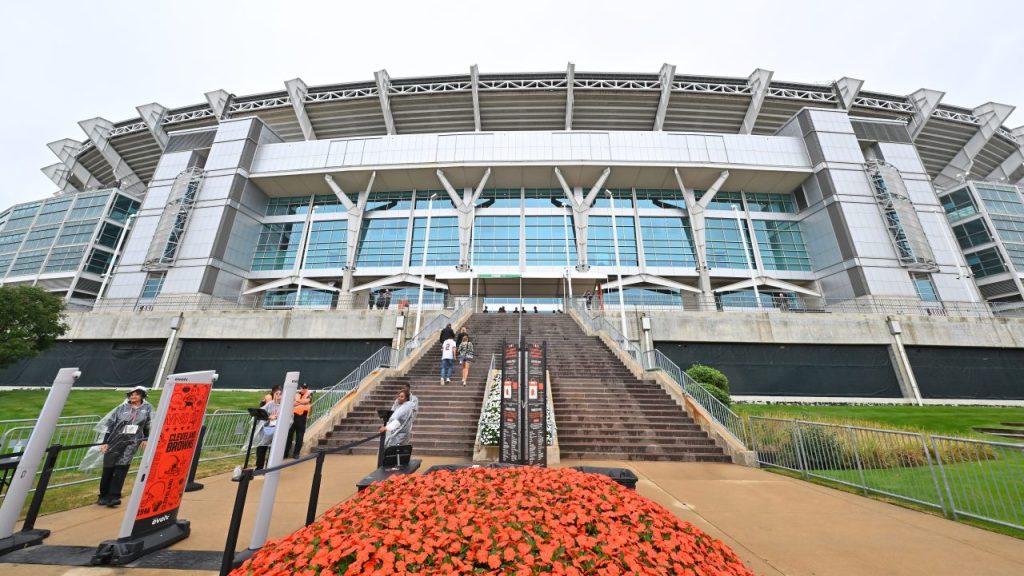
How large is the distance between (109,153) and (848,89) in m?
81.7

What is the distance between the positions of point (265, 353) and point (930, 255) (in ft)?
168

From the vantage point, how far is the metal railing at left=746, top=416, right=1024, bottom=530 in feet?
19.7

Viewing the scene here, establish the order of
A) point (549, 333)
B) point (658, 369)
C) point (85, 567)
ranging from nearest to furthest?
A: point (85, 567)
point (658, 369)
point (549, 333)

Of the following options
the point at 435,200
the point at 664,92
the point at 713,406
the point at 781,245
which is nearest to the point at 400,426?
the point at 713,406

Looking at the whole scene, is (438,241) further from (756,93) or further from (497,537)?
(756,93)

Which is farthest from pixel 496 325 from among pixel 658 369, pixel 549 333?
pixel 658 369

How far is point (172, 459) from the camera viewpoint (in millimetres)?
4520

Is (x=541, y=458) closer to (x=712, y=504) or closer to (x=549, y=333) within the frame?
(x=712, y=504)

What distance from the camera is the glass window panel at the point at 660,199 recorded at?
3647 centimetres

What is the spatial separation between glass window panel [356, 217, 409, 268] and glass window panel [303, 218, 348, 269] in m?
1.82

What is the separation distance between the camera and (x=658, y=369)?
13.5 meters

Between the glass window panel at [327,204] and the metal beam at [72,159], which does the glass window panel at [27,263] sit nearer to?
the metal beam at [72,159]

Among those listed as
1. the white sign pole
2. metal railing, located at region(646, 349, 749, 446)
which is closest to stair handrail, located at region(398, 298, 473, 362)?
metal railing, located at region(646, 349, 749, 446)

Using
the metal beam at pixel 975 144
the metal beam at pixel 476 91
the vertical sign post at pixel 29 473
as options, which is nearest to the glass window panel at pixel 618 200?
the metal beam at pixel 476 91
